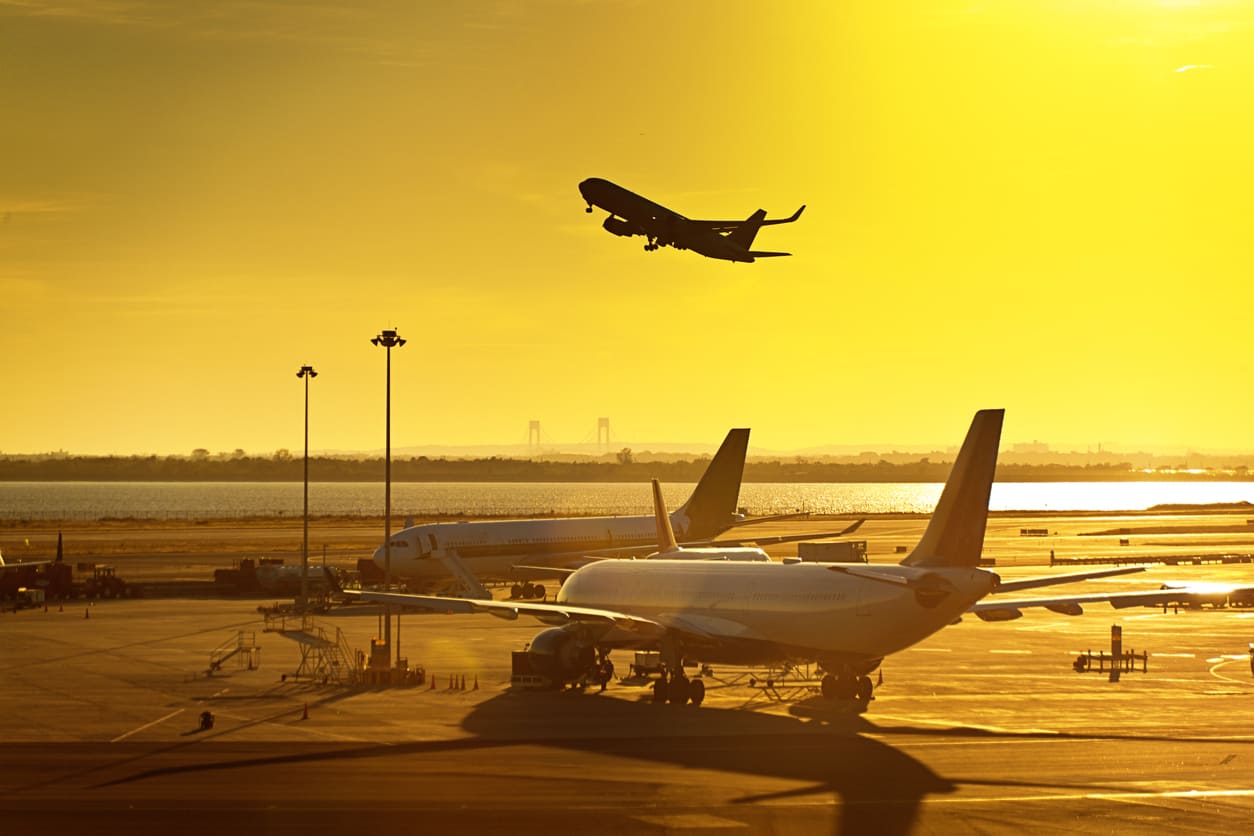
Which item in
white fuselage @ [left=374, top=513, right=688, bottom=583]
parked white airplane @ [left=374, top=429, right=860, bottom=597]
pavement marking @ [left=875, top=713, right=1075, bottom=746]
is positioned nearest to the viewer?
pavement marking @ [left=875, top=713, right=1075, bottom=746]

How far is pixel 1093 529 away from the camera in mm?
193125

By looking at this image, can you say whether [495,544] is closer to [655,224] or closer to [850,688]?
[655,224]

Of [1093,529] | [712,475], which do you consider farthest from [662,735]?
[1093,529]

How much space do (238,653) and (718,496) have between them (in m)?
44.1

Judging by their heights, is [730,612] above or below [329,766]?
above

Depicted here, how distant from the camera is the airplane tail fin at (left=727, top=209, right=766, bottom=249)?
62875 mm

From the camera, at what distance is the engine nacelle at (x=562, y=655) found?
52.5 metres

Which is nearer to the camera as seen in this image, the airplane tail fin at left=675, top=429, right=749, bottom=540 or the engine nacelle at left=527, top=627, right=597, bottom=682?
the engine nacelle at left=527, top=627, right=597, bottom=682

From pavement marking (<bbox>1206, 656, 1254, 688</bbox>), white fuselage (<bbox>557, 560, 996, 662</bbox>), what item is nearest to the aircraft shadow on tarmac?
white fuselage (<bbox>557, 560, 996, 662</bbox>)

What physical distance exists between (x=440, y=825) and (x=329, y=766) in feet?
25.9

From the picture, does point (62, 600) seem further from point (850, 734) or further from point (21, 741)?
point (850, 734)

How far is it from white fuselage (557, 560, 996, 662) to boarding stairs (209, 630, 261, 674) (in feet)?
51.2

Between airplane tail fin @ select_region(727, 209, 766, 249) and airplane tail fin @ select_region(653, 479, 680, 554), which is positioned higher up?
airplane tail fin @ select_region(727, 209, 766, 249)

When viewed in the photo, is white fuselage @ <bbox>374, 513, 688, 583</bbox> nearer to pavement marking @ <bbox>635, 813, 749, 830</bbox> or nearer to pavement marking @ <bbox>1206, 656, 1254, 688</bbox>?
pavement marking @ <bbox>1206, 656, 1254, 688</bbox>
